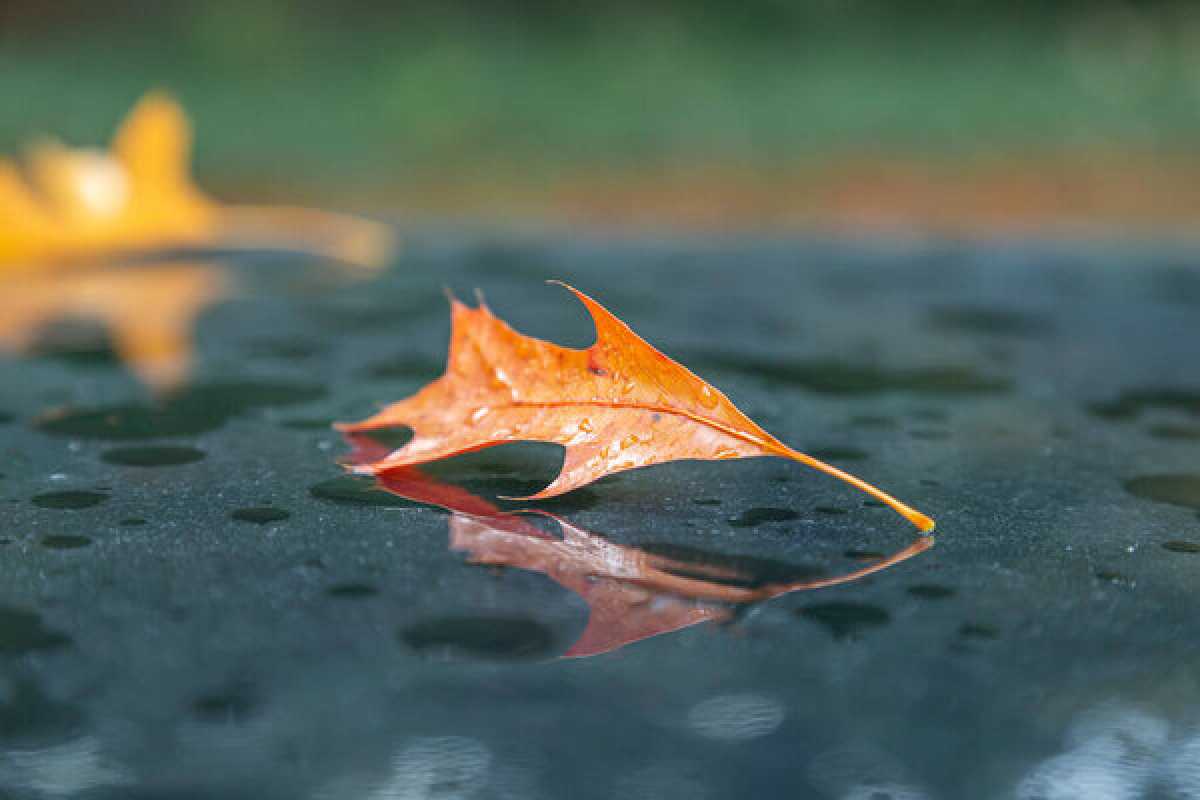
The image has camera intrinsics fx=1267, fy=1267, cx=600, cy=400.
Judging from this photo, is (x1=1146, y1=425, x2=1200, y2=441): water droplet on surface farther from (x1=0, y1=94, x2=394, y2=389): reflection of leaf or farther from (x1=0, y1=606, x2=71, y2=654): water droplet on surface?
(x1=0, y1=94, x2=394, y2=389): reflection of leaf

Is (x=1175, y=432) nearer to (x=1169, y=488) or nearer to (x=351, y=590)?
(x=1169, y=488)

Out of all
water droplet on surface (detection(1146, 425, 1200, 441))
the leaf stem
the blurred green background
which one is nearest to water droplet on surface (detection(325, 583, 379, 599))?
the leaf stem

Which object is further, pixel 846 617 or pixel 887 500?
→ pixel 887 500

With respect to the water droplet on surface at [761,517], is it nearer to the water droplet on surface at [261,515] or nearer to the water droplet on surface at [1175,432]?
the water droplet on surface at [261,515]

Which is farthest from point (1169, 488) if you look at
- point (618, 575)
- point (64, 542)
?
point (64, 542)

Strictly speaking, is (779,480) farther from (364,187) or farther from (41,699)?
(364,187)

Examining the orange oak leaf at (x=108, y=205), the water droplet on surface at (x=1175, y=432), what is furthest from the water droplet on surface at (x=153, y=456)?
the orange oak leaf at (x=108, y=205)
